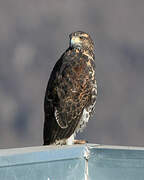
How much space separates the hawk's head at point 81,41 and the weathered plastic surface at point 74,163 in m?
3.48

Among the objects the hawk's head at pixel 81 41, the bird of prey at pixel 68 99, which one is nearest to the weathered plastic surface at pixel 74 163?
the bird of prey at pixel 68 99

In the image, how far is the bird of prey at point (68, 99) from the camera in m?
8.13

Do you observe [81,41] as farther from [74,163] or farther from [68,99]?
[74,163]

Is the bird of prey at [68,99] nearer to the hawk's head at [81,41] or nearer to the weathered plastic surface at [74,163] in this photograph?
the hawk's head at [81,41]

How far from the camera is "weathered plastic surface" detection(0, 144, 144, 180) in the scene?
477cm

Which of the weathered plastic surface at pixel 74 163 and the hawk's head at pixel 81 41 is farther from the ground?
the hawk's head at pixel 81 41

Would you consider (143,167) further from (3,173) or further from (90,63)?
(90,63)

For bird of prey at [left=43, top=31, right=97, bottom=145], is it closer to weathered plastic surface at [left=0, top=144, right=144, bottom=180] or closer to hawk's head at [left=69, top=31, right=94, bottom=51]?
hawk's head at [left=69, top=31, right=94, bottom=51]

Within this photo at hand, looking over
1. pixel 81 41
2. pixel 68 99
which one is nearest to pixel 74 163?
pixel 68 99

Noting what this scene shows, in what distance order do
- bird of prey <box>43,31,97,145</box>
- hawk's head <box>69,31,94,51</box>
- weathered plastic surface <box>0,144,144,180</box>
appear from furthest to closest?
hawk's head <box>69,31,94,51</box> → bird of prey <box>43,31,97,145</box> → weathered plastic surface <box>0,144,144,180</box>

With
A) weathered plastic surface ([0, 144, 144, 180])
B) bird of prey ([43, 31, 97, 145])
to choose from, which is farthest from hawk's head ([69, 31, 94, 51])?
weathered plastic surface ([0, 144, 144, 180])

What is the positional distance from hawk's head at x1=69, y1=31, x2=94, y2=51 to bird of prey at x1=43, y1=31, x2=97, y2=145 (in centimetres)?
28

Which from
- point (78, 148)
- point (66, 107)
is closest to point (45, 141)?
point (66, 107)

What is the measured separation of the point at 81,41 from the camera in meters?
8.82
